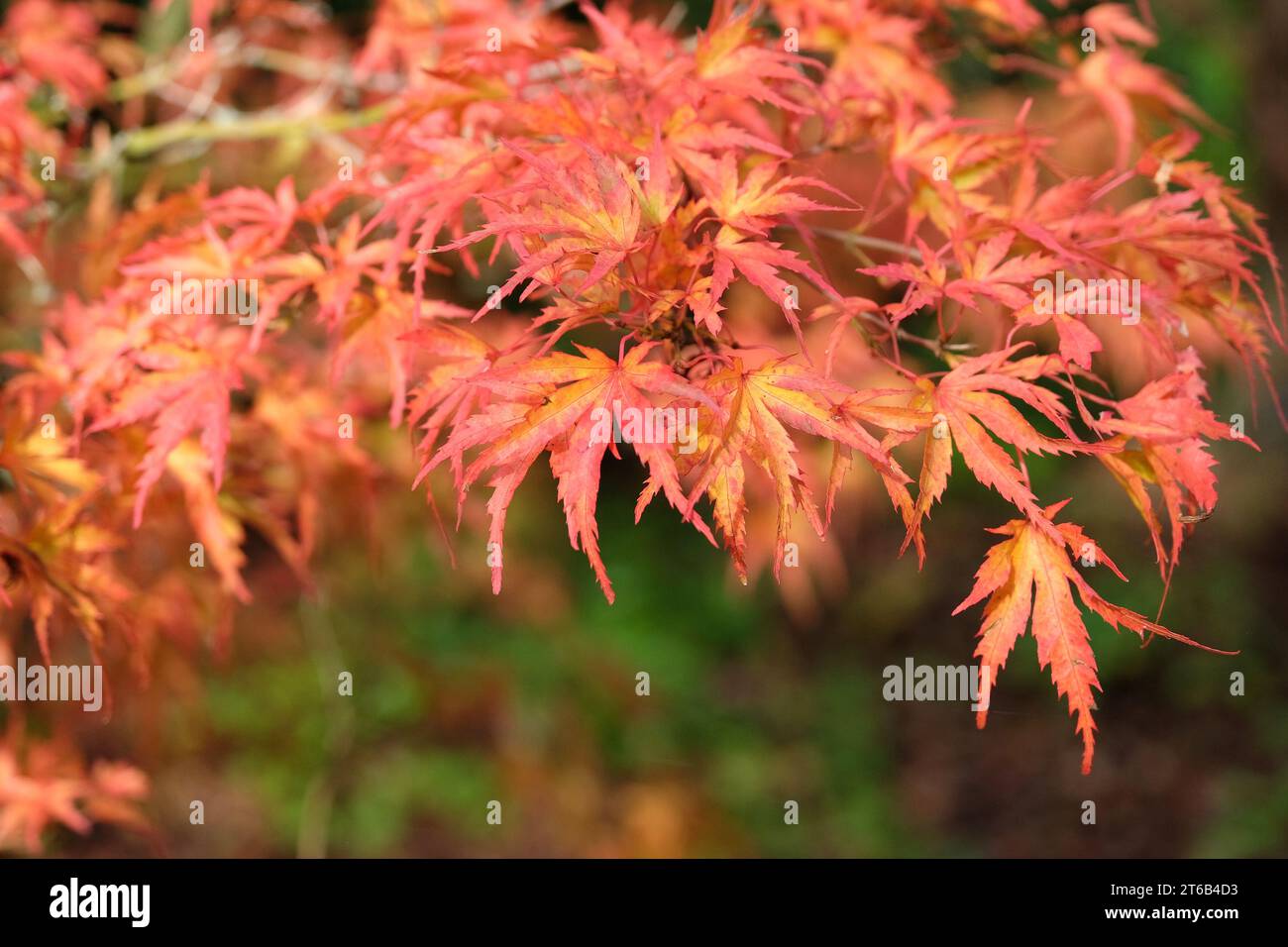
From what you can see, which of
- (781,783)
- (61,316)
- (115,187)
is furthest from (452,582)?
(61,316)

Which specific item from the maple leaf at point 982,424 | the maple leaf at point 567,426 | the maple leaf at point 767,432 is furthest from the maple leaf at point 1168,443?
the maple leaf at point 567,426

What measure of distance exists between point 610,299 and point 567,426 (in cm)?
16

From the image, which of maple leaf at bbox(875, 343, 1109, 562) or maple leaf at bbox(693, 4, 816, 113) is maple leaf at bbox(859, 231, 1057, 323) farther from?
maple leaf at bbox(693, 4, 816, 113)

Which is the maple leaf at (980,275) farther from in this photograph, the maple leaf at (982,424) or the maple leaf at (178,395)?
the maple leaf at (178,395)

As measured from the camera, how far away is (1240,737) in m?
3.97

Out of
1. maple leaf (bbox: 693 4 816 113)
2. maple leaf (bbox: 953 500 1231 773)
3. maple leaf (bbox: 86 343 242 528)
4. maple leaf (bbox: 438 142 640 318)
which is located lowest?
maple leaf (bbox: 953 500 1231 773)

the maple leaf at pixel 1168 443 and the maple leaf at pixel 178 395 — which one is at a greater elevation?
the maple leaf at pixel 178 395

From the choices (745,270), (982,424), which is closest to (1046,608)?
(982,424)

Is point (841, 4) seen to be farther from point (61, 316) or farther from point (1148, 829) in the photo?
point (1148, 829)

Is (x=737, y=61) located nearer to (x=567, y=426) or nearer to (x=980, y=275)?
(x=980, y=275)

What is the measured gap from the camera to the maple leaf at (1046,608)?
105cm

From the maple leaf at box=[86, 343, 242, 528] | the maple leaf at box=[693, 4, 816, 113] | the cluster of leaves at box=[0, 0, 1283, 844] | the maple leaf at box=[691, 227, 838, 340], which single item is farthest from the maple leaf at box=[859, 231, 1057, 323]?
the maple leaf at box=[86, 343, 242, 528]

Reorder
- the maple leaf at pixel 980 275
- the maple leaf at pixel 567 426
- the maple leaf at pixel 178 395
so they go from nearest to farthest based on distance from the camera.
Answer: the maple leaf at pixel 567 426 → the maple leaf at pixel 980 275 → the maple leaf at pixel 178 395

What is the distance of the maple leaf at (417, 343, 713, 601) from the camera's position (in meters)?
0.99
